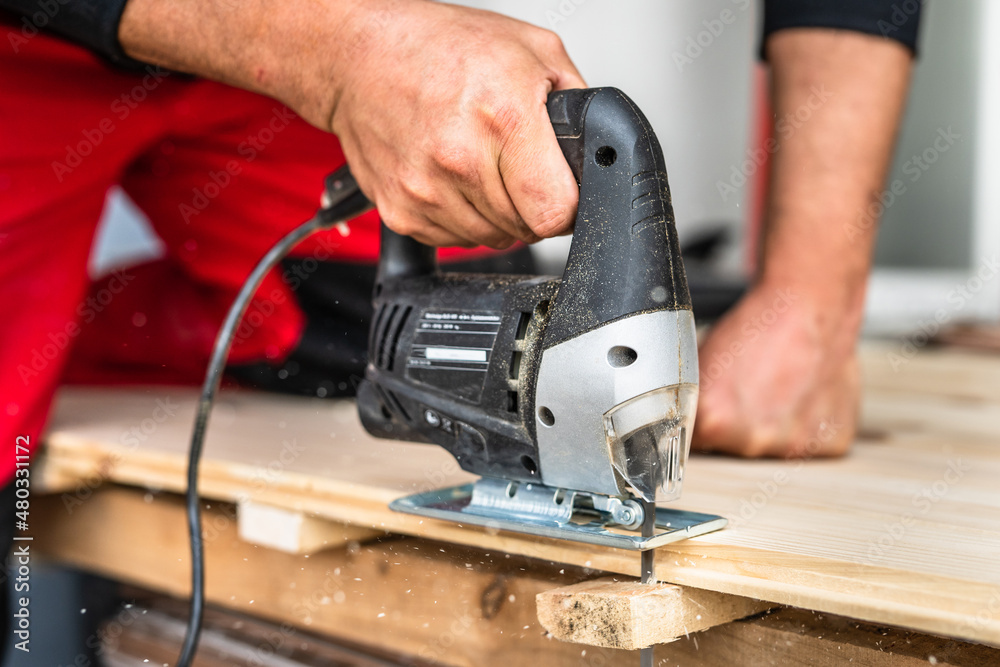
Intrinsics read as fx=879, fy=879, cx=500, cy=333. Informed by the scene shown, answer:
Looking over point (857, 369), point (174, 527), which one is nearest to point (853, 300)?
point (857, 369)

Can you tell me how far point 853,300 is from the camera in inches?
46.3

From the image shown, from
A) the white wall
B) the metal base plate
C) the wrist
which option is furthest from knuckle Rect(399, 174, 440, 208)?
the white wall

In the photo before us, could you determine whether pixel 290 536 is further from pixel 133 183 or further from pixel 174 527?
pixel 133 183

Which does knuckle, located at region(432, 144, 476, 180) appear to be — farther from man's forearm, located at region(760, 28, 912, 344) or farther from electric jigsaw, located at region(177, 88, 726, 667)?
man's forearm, located at region(760, 28, 912, 344)

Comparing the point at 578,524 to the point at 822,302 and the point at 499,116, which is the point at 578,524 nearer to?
the point at 499,116

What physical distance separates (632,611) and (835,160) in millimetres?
725

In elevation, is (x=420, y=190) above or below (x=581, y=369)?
above

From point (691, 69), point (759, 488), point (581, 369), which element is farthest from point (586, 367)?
point (691, 69)

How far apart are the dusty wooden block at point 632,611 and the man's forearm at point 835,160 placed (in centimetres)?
53

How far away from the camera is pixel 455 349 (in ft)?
2.72

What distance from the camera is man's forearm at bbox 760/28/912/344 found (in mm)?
1147

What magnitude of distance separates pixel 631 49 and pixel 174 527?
3.16 m

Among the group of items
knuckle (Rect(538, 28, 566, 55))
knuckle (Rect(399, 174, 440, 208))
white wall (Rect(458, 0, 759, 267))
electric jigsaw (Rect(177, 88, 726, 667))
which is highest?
white wall (Rect(458, 0, 759, 267))

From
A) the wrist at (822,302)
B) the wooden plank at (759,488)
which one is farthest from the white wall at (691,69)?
the wrist at (822,302)
